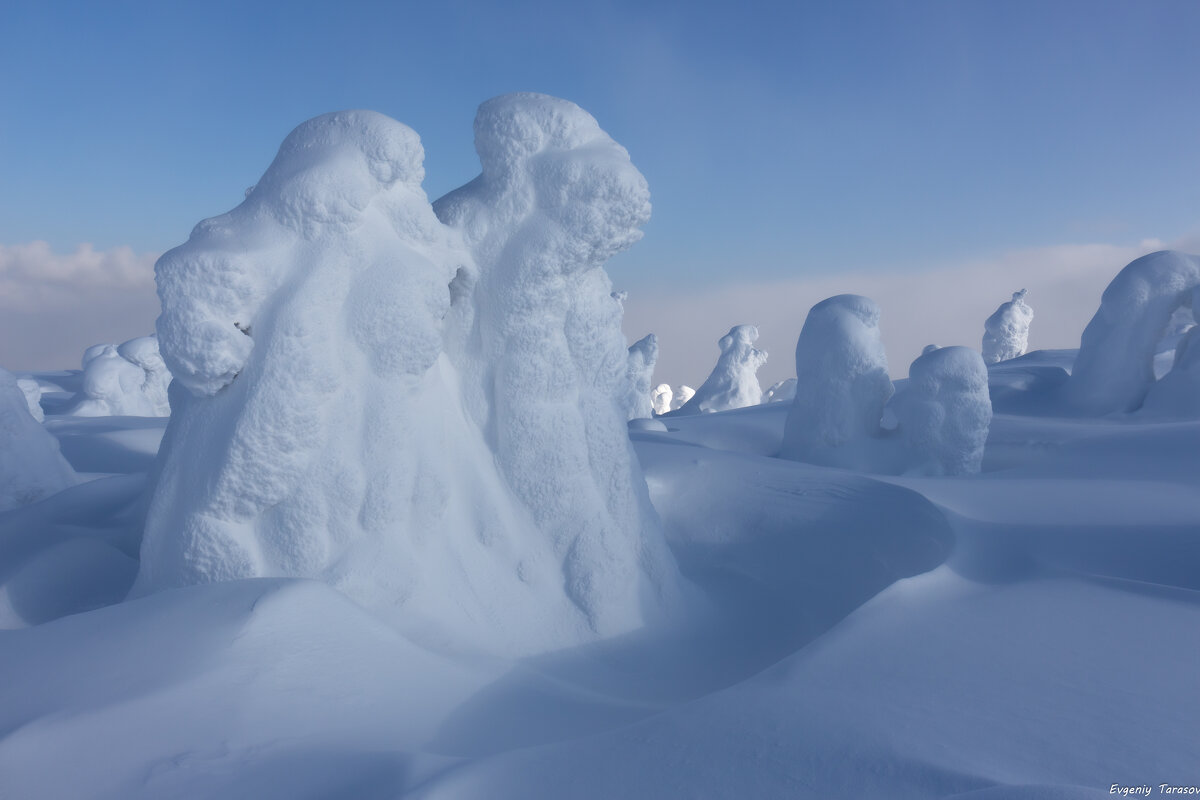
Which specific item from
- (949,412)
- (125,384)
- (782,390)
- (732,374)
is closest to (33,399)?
(125,384)

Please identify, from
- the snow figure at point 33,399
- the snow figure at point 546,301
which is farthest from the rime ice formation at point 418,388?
the snow figure at point 33,399

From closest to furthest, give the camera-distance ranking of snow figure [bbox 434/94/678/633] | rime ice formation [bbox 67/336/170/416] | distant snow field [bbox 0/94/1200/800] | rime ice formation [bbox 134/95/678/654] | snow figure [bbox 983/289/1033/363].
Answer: distant snow field [bbox 0/94/1200/800] → rime ice formation [bbox 134/95/678/654] → snow figure [bbox 434/94/678/633] → rime ice formation [bbox 67/336/170/416] → snow figure [bbox 983/289/1033/363]

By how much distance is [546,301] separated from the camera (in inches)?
161

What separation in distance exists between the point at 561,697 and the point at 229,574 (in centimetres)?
160

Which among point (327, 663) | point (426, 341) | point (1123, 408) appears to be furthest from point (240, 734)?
point (1123, 408)

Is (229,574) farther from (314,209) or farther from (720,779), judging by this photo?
(720,779)

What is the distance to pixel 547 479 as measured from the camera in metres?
4.13

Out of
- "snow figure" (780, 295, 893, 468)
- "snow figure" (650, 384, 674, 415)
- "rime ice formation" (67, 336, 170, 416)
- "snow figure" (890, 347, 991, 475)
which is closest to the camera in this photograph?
"snow figure" (890, 347, 991, 475)

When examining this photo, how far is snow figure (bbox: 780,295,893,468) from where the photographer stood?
8.23 m

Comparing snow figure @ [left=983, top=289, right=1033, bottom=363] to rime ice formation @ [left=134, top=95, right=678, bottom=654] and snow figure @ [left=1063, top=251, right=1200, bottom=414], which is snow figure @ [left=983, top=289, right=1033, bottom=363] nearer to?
snow figure @ [left=1063, top=251, right=1200, bottom=414]

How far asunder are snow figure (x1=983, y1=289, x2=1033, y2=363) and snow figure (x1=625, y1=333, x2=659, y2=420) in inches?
339

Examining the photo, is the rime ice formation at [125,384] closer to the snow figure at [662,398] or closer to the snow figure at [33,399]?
the snow figure at [33,399]

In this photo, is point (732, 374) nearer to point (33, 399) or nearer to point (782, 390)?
point (782, 390)

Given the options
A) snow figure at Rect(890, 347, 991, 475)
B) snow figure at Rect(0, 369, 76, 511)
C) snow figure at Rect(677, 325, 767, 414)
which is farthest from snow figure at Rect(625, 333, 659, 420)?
snow figure at Rect(0, 369, 76, 511)
